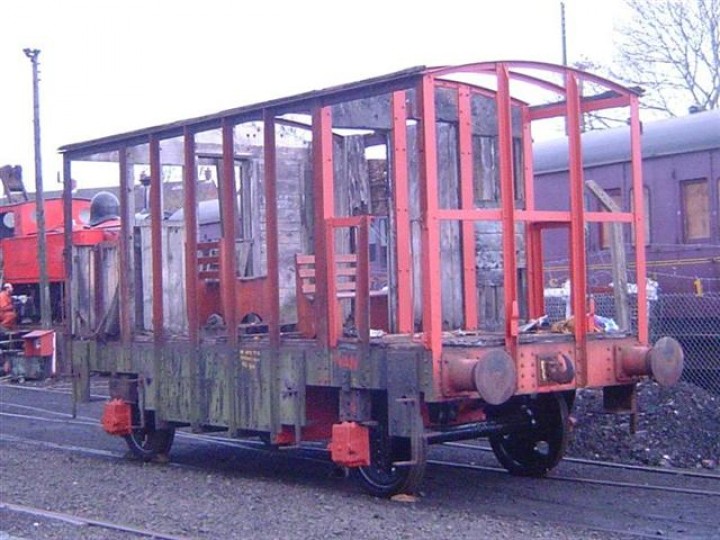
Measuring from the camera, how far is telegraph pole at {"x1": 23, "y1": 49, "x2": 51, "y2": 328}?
82.2 ft

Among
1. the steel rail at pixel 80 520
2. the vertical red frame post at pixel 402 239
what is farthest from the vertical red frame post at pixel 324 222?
the steel rail at pixel 80 520

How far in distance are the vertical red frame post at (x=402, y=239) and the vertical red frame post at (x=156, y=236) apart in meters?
2.73

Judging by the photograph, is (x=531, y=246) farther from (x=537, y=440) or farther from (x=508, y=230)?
(x=537, y=440)

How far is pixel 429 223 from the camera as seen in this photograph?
8977mm

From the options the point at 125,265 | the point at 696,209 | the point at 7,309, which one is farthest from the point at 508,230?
the point at 7,309

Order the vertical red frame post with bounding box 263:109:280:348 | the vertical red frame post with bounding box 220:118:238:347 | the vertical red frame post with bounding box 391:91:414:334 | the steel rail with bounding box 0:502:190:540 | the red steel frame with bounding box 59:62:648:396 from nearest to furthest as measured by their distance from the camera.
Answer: the steel rail with bounding box 0:502:190:540, the red steel frame with bounding box 59:62:648:396, the vertical red frame post with bounding box 391:91:414:334, the vertical red frame post with bounding box 263:109:280:348, the vertical red frame post with bounding box 220:118:238:347

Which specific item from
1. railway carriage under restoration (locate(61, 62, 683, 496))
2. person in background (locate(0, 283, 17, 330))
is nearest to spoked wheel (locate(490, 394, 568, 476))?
railway carriage under restoration (locate(61, 62, 683, 496))

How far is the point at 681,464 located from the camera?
37.4 feet

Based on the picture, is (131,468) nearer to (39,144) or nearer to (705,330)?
(705,330)

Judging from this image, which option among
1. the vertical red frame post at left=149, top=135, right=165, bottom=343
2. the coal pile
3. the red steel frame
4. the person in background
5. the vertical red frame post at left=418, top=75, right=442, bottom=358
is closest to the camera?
the vertical red frame post at left=418, top=75, right=442, bottom=358

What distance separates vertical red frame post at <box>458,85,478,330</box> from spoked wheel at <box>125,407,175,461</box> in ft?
11.7

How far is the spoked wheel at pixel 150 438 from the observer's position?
12.4 m

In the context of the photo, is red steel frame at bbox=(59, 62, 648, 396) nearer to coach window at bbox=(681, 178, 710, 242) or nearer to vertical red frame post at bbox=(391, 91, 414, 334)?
vertical red frame post at bbox=(391, 91, 414, 334)

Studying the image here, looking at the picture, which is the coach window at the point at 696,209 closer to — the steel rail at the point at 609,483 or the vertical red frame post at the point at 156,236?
the steel rail at the point at 609,483
